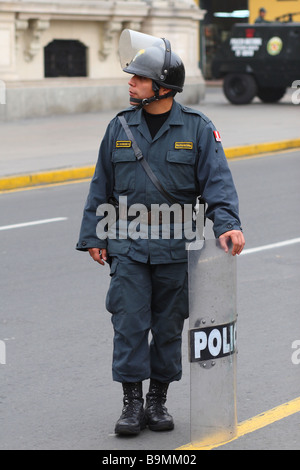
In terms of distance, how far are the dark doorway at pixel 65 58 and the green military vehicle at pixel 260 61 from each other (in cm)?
384

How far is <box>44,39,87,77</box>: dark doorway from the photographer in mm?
20375

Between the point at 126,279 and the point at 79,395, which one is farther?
the point at 79,395

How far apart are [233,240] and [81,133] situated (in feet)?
42.4

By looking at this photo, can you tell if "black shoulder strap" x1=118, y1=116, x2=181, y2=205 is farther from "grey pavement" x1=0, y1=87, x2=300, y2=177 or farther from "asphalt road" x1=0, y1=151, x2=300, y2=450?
"grey pavement" x1=0, y1=87, x2=300, y2=177

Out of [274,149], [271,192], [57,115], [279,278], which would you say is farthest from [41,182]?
[57,115]

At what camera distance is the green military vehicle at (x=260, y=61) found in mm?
22344

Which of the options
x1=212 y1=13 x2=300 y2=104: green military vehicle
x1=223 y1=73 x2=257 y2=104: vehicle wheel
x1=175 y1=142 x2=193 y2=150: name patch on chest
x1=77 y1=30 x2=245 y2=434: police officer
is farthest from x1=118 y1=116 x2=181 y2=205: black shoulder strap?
x1=223 y1=73 x2=257 y2=104: vehicle wheel

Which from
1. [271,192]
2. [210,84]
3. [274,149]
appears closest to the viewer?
[271,192]

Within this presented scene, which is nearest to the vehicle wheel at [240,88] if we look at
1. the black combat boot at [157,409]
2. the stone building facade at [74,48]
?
the stone building facade at [74,48]

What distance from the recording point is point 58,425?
185 inches

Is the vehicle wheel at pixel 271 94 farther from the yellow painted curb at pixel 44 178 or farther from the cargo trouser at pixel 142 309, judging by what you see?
the cargo trouser at pixel 142 309

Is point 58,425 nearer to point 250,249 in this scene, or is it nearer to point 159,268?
point 159,268

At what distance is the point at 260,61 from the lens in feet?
74.5
